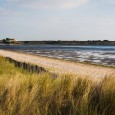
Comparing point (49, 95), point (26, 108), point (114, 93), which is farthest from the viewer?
point (49, 95)

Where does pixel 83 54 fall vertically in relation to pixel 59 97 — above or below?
below

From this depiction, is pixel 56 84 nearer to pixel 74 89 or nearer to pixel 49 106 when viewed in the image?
pixel 74 89

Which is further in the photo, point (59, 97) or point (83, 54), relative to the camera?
point (83, 54)

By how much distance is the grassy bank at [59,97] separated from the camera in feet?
20.3

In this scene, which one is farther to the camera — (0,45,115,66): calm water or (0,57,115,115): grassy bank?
(0,45,115,66): calm water

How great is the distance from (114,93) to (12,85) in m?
2.05

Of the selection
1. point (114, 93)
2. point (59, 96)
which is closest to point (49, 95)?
point (59, 96)

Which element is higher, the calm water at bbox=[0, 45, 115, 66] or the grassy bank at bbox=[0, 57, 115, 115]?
the grassy bank at bbox=[0, 57, 115, 115]

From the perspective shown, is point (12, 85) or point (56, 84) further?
point (56, 84)

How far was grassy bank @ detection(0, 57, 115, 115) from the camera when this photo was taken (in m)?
6.20

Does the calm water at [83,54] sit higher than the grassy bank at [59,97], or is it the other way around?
the grassy bank at [59,97]

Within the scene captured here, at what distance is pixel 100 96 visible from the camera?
684 centimetres

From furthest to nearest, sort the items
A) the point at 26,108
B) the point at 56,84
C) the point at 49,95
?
the point at 56,84 < the point at 49,95 < the point at 26,108

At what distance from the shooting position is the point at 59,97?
6.89 metres
